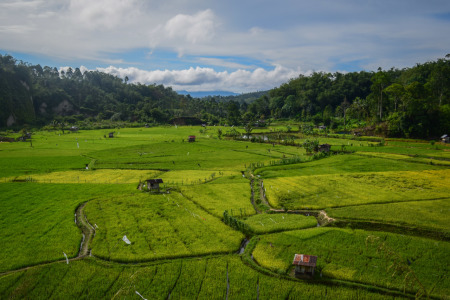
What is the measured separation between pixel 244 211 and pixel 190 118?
125m

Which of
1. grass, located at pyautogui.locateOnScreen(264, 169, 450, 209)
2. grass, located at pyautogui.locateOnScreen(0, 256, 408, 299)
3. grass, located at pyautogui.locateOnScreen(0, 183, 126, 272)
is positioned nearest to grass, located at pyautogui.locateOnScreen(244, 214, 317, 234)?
grass, located at pyautogui.locateOnScreen(264, 169, 450, 209)

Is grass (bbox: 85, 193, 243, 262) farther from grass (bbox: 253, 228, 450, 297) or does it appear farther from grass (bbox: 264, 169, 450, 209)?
grass (bbox: 264, 169, 450, 209)

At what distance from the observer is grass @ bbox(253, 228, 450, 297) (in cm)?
2006

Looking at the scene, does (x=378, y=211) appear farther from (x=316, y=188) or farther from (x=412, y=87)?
(x=412, y=87)

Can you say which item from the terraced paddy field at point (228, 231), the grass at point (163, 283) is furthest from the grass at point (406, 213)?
the grass at point (163, 283)

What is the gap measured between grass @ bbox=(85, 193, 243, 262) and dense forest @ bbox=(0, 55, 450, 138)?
251 feet

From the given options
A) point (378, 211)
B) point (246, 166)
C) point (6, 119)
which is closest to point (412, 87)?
point (246, 166)

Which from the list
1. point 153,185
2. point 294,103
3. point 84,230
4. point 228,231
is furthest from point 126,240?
point 294,103

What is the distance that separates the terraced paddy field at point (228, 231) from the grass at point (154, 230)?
120 mm

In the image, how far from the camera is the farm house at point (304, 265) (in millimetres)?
20219

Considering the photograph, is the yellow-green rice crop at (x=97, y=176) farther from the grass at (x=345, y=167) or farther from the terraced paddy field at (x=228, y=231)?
the grass at (x=345, y=167)

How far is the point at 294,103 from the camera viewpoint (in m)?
157

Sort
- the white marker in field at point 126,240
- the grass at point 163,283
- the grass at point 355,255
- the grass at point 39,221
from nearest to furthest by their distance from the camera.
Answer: the grass at point 163,283, the grass at point 355,255, the grass at point 39,221, the white marker in field at point 126,240

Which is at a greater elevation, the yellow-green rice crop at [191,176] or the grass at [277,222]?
the yellow-green rice crop at [191,176]
